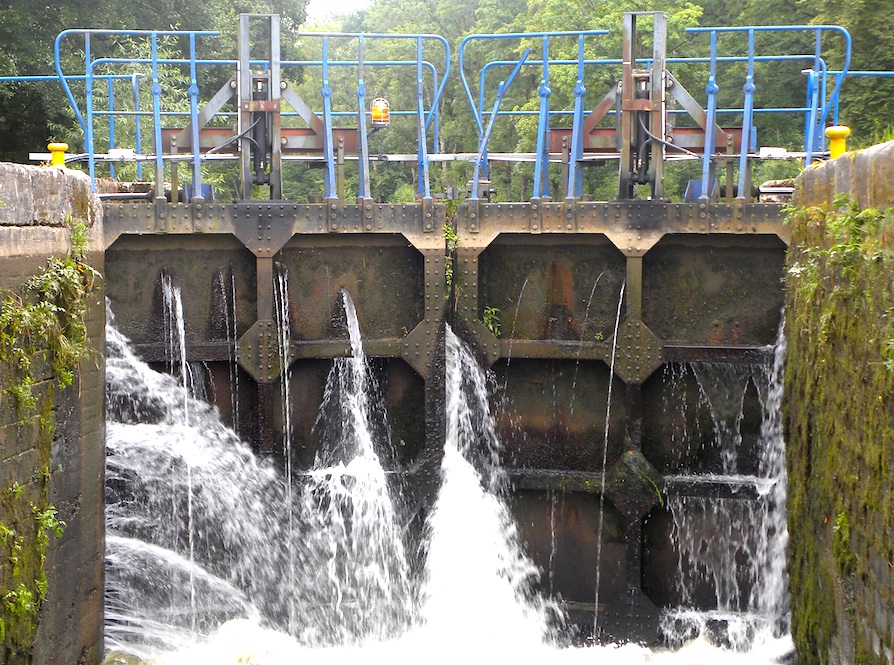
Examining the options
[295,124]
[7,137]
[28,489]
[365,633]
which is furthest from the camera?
[295,124]

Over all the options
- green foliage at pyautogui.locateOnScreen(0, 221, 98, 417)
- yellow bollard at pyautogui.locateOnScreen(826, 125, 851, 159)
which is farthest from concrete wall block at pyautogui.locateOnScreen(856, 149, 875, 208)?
green foliage at pyautogui.locateOnScreen(0, 221, 98, 417)

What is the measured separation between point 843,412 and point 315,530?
4.63 m

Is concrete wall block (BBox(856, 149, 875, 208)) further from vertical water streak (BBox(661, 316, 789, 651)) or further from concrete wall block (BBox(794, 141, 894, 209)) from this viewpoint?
vertical water streak (BBox(661, 316, 789, 651))

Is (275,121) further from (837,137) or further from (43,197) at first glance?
(837,137)

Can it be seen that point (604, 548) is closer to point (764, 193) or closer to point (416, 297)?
point (416, 297)

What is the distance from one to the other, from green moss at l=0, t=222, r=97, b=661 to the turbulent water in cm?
222

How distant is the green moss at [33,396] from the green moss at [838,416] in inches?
182

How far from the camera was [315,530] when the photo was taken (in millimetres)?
8977

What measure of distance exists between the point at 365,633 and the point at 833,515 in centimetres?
411

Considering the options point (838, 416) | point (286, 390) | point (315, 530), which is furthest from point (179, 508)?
point (838, 416)

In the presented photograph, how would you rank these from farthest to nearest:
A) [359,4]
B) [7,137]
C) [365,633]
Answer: [359,4]
[7,137]
[365,633]

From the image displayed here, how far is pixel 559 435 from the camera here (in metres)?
9.02

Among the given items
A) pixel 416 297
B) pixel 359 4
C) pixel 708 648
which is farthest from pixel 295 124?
pixel 359 4

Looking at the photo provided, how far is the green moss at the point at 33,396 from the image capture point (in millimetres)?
5816
